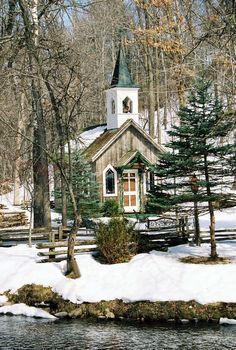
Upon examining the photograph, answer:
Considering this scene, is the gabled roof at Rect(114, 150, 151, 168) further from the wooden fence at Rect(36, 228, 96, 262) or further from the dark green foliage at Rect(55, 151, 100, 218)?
the wooden fence at Rect(36, 228, 96, 262)

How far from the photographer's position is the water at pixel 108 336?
12.0 m

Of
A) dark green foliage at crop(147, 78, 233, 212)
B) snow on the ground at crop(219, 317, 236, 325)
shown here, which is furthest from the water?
dark green foliage at crop(147, 78, 233, 212)

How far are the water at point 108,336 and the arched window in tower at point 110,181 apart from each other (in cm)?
1490

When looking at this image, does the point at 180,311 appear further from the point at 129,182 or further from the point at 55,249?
the point at 129,182

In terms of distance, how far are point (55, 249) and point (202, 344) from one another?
26.6 ft

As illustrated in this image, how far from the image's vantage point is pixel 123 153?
95.2ft

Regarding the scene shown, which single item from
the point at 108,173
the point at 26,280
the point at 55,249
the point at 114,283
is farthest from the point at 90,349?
the point at 108,173

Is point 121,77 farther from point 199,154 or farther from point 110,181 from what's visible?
point 199,154

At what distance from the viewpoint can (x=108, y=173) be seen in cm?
2888

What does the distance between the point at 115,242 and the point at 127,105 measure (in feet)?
45.2

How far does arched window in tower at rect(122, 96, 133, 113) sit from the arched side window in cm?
322

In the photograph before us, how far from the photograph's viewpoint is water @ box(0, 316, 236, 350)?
11992 millimetres

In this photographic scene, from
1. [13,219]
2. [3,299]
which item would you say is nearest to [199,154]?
[3,299]

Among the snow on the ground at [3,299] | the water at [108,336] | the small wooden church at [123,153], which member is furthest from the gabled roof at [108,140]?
the water at [108,336]
